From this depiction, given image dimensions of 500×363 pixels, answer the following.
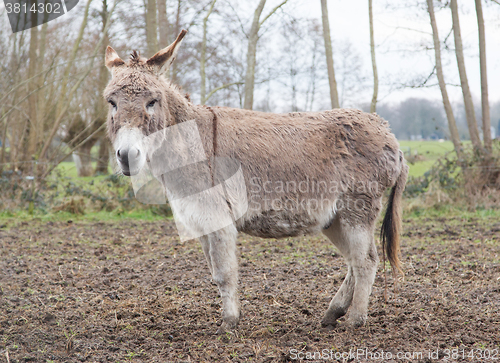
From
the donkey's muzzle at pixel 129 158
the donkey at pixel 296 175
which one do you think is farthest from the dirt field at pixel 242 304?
the donkey's muzzle at pixel 129 158

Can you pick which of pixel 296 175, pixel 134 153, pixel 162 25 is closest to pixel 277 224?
pixel 296 175

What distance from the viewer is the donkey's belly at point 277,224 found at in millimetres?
3613

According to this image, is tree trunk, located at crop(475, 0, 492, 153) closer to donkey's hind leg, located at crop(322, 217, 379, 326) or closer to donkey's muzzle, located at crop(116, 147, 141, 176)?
donkey's hind leg, located at crop(322, 217, 379, 326)

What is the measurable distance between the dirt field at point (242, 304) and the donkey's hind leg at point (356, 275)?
0.16 metres

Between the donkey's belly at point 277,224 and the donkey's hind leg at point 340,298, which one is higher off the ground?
the donkey's belly at point 277,224

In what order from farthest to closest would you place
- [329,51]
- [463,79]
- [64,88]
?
1. [64,88]
2. [463,79]
3. [329,51]

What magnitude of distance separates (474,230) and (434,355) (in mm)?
5485

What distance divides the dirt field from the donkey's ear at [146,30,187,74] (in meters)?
2.14

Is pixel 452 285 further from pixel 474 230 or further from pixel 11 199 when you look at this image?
pixel 11 199

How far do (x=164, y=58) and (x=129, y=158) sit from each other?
35.9 inches

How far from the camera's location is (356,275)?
3.75 metres

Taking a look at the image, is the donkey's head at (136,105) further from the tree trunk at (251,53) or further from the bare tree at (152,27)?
the tree trunk at (251,53)

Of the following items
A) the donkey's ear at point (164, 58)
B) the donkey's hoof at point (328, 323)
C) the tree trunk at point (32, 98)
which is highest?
the tree trunk at point (32, 98)

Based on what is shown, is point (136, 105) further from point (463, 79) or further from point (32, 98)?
Result: point (463, 79)
